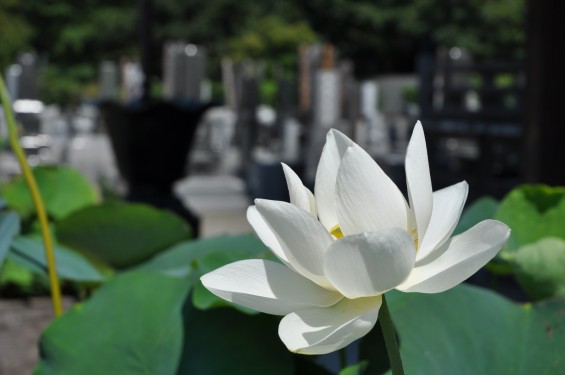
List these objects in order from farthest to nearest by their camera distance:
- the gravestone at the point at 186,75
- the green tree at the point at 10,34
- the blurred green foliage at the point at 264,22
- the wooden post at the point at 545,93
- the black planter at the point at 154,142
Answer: the blurred green foliage at the point at 264,22
the green tree at the point at 10,34
the gravestone at the point at 186,75
the black planter at the point at 154,142
the wooden post at the point at 545,93

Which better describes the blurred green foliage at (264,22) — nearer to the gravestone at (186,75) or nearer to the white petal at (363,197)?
the gravestone at (186,75)

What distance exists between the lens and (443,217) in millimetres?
369

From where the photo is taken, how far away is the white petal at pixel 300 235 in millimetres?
323

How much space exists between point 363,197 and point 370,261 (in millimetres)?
37

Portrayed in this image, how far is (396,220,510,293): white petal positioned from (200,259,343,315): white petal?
0.12 ft

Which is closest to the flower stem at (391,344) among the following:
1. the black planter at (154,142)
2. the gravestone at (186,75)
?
the black planter at (154,142)

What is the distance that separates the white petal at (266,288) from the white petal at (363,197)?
3 cm

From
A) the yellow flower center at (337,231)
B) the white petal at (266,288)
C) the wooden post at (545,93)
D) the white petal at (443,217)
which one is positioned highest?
the white petal at (443,217)

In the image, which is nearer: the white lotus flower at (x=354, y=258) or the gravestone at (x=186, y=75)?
the white lotus flower at (x=354, y=258)

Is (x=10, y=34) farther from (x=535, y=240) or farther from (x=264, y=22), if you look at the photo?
(x=535, y=240)

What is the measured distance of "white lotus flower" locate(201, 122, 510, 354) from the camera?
12.2 inches

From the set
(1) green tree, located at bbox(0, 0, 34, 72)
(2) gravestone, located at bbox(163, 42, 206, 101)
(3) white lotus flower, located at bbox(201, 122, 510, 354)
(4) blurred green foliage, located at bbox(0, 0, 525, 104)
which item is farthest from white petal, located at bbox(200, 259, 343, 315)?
(4) blurred green foliage, located at bbox(0, 0, 525, 104)

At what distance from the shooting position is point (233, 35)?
2908cm

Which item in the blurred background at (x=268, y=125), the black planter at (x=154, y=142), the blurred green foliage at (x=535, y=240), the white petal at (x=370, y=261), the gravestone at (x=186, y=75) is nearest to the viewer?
the white petal at (x=370, y=261)
